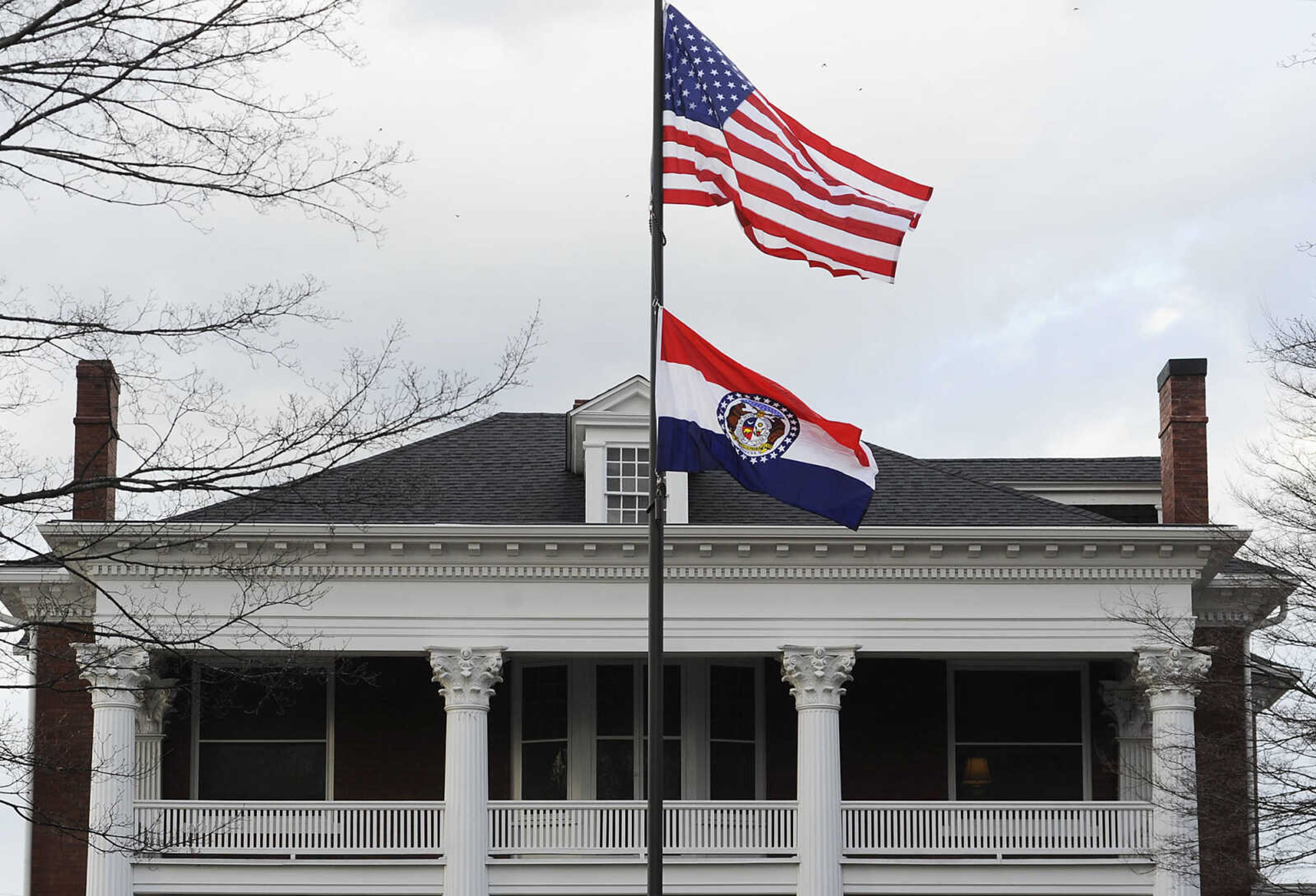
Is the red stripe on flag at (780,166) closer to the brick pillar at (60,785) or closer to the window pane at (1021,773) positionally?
the window pane at (1021,773)

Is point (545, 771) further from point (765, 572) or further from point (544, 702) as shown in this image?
point (765, 572)

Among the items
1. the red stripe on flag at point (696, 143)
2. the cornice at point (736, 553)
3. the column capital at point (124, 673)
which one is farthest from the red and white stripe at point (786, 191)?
the cornice at point (736, 553)

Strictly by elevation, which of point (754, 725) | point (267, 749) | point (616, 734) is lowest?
point (267, 749)

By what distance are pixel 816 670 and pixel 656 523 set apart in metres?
10.3

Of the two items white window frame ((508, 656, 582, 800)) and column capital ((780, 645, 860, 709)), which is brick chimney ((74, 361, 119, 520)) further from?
column capital ((780, 645, 860, 709))

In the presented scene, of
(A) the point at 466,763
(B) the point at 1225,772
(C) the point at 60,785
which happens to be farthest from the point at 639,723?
(B) the point at 1225,772

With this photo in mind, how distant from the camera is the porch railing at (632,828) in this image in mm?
24453

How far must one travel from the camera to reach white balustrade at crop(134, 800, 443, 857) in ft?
79.7

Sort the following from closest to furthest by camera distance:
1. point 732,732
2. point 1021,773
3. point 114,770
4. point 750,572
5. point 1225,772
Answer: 1. point 1225,772
2. point 114,770
3. point 750,572
4. point 732,732
5. point 1021,773

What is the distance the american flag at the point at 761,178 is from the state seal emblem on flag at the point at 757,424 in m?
1.23

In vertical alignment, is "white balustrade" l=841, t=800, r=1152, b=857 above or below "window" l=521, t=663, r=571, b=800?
below

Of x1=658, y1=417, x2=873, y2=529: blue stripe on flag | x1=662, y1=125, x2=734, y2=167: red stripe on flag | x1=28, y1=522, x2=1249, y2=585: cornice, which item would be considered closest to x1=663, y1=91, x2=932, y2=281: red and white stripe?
x1=662, y1=125, x2=734, y2=167: red stripe on flag

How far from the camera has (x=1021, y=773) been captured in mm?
26422

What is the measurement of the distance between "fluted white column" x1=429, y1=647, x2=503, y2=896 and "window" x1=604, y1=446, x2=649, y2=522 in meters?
2.27
